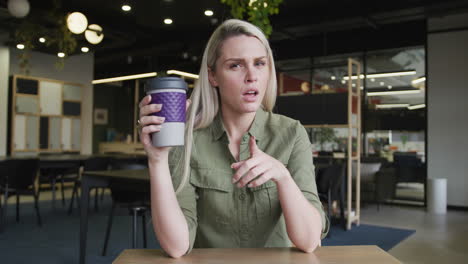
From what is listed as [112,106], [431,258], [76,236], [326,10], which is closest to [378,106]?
[326,10]

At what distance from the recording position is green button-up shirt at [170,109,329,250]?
1.24m

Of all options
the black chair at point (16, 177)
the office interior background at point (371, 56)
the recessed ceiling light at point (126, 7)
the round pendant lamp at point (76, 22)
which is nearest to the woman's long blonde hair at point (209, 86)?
the black chair at point (16, 177)

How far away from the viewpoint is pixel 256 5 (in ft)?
12.1

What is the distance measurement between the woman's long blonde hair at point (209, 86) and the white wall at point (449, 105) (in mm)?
7334

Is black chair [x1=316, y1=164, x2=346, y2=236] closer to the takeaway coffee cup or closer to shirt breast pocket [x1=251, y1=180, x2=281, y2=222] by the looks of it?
shirt breast pocket [x1=251, y1=180, x2=281, y2=222]

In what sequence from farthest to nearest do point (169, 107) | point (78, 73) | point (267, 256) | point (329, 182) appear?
point (78, 73), point (329, 182), point (267, 256), point (169, 107)

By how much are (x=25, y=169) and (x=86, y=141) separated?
18.3 feet

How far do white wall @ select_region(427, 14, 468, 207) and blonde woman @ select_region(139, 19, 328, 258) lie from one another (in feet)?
24.0

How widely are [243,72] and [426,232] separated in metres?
5.25

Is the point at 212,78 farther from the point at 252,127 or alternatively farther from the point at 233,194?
the point at 233,194

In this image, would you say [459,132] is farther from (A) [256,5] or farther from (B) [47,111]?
(B) [47,111]

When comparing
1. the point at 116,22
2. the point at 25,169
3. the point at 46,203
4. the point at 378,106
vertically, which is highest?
the point at 116,22

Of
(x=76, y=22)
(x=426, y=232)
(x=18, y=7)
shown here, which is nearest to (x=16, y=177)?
(x=76, y=22)

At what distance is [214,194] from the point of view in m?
1.25
